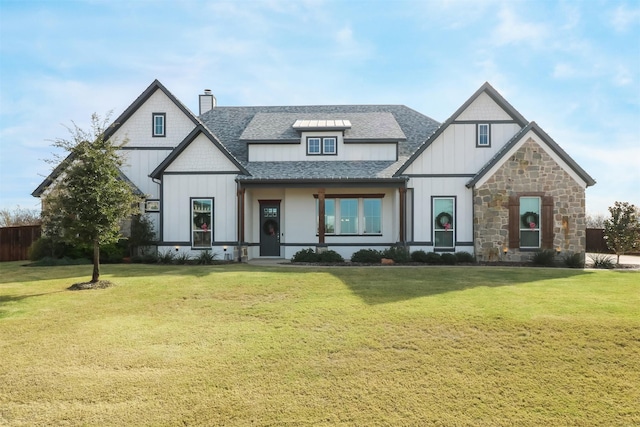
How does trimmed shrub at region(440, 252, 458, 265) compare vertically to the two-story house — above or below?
below

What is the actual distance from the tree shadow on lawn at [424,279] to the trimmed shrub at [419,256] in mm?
2357

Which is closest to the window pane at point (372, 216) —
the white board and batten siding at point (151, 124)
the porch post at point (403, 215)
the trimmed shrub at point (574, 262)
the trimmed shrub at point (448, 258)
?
the porch post at point (403, 215)

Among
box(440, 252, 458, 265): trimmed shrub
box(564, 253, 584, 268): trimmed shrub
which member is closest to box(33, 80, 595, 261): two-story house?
box(564, 253, 584, 268): trimmed shrub

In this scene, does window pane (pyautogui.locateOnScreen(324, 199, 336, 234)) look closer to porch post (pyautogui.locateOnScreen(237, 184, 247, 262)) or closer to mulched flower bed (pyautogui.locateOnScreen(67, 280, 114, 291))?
porch post (pyautogui.locateOnScreen(237, 184, 247, 262))

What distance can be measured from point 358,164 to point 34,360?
50.5ft

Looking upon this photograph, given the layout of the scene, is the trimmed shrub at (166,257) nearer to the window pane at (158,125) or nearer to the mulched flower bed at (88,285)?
the mulched flower bed at (88,285)

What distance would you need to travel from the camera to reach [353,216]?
773 inches

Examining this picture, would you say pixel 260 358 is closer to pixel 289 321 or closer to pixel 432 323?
pixel 289 321

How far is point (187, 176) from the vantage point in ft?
60.7

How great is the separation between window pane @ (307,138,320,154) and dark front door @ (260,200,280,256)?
2958mm

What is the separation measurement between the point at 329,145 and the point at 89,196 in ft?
37.2

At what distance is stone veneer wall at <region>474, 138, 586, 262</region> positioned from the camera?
16906 millimetres

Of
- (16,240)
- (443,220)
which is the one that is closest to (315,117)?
(443,220)

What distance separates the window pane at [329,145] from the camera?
20234mm
